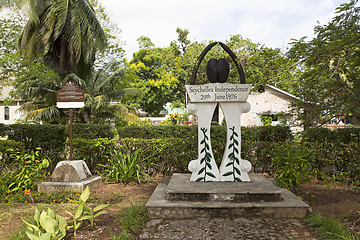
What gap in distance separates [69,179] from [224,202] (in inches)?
146

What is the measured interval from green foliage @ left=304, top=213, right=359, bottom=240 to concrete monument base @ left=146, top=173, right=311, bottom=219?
0.32m

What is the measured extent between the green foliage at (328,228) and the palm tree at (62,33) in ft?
41.0

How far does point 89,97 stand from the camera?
1453 cm

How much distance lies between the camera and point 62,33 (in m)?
13.7

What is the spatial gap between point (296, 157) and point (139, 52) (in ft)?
92.4

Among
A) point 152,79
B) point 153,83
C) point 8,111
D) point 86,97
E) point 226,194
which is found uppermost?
point 152,79

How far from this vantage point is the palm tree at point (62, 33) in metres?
12.9

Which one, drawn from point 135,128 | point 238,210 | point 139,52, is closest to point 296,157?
point 238,210

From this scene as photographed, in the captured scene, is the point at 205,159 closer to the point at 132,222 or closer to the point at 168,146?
the point at 168,146

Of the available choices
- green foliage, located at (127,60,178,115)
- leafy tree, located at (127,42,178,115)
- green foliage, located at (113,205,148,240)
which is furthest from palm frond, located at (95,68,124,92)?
green foliage, located at (113,205,148,240)

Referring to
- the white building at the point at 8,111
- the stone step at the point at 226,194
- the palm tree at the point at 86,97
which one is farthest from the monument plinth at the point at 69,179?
the white building at the point at 8,111

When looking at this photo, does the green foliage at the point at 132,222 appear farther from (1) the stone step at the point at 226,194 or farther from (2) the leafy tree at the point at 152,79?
(2) the leafy tree at the point at 152,79

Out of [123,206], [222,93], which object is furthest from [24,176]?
[222,93]

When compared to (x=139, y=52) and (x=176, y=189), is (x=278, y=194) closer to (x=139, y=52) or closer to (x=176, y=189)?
(x=176, y=189)
